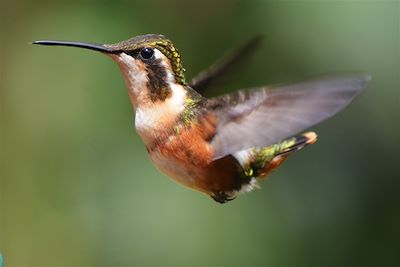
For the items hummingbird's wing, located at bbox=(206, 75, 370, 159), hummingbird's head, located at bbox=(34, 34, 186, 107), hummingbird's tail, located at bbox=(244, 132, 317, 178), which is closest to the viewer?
hummingbird's wing, located at bbox=(206, 75, 370, 159)

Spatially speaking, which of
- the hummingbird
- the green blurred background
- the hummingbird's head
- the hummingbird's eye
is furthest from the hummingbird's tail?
the green blurred background

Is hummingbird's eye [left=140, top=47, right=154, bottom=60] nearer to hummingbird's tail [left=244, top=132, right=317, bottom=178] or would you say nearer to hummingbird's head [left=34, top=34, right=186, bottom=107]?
hummingbird's head [left=34, top=34, right=186, bottom=107]

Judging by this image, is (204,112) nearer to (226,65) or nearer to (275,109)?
(275,109)

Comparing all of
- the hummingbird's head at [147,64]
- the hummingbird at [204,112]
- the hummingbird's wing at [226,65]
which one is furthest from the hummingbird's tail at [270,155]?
the hummingbird's head at [147,64]

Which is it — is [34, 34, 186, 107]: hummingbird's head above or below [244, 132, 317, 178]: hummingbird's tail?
above

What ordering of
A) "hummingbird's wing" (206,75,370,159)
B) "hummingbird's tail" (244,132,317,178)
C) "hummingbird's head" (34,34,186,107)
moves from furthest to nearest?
"hummingbird's tail" (244,132,317,178) → "hummingbird's head" (34,34,186,107) → "hummingbird's wing" (206,75,370,159)

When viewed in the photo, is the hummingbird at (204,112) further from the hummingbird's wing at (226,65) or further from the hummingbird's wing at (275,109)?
the hummingbird's wing at (226,65)
